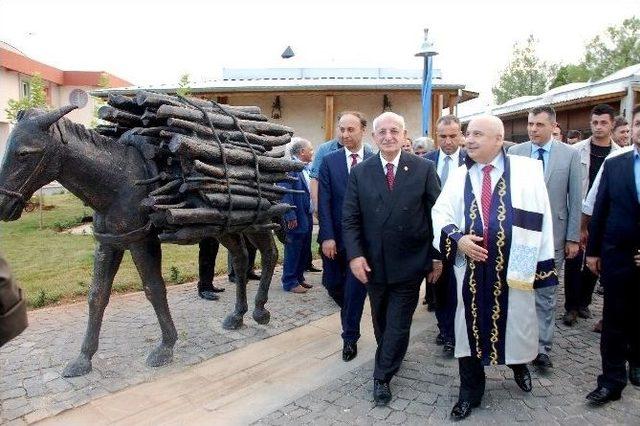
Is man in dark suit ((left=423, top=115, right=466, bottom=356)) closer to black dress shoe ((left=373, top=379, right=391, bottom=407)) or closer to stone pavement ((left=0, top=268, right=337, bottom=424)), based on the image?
black dress shoe ((left=373, top=379, right=391, bottom=407))

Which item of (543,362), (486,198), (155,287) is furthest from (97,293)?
(543,362)

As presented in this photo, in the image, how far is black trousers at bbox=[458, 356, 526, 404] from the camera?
336cm

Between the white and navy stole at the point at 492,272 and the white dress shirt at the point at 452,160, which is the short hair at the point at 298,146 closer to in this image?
the white dress shirt at the point at 452,160

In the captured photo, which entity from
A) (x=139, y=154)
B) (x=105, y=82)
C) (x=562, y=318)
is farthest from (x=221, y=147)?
(x=105, y=82)

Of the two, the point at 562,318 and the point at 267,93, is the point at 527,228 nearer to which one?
the point at 562,318

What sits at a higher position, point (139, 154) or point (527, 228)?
point (139, 154)

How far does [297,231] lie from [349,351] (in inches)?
94.9

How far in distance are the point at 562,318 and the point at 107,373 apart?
451 centimetres

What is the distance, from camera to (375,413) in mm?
3385

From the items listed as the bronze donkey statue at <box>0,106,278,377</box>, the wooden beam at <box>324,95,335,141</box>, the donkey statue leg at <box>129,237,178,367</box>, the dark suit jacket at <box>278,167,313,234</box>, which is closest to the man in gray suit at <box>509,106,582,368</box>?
the dark suit jacket at <box>278,167,313,234</box>

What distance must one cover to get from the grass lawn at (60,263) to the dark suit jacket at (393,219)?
3943mm

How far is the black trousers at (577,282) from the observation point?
5059 mm

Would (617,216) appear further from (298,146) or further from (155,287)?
(298,146)

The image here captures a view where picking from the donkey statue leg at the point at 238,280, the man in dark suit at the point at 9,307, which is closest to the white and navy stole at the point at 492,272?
the donkey statue leg at the point at 238,280
